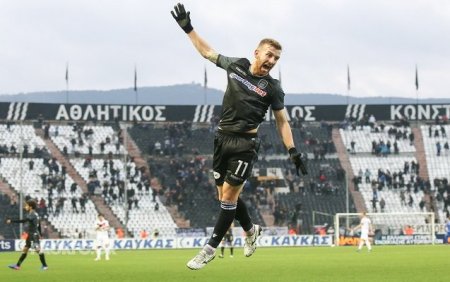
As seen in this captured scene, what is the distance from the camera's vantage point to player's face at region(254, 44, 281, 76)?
484 inches

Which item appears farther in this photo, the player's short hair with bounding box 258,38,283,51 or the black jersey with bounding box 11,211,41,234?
the black jersey with bounding box 11,211,41,234

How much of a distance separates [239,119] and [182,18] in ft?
5.27

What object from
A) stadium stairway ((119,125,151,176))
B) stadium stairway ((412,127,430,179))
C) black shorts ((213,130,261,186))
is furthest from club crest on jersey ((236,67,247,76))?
stadium stairway ((412,127,430,179))

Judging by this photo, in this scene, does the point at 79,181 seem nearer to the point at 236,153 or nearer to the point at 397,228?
the point at 397,228

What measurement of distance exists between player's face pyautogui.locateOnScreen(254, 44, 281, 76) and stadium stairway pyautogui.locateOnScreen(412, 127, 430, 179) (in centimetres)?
6272

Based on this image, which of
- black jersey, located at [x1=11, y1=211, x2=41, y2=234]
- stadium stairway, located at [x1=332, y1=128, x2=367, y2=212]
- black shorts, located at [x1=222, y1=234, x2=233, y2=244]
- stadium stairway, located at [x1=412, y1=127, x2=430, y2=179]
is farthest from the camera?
stadium stairway, located at [x1=412, y1=127, x2=430, y2=179]

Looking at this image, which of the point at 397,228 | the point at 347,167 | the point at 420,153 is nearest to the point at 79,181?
the point at 347,167

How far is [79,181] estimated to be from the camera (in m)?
68.4

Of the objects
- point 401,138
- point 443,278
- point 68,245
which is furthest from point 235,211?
point 401,138

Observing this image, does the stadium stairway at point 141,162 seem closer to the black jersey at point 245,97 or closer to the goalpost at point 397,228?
the goalpost at point 397,228

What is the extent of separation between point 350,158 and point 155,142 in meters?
15.7

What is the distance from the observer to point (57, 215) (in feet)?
208

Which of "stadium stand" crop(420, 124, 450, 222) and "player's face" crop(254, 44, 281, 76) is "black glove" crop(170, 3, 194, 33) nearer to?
"player's face" crop(254, 44, 281, 76)

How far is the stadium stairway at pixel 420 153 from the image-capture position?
2923 inches
